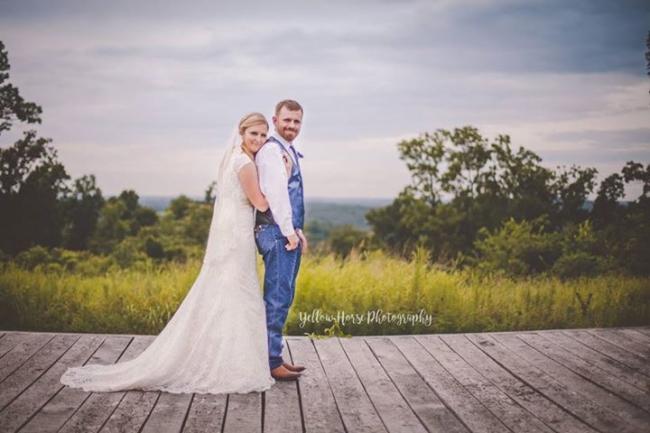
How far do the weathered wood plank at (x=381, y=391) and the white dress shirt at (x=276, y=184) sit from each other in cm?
113

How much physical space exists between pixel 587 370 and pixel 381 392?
5.22 ft

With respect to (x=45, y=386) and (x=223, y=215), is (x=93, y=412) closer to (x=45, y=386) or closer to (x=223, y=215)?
(x=45, y=386)

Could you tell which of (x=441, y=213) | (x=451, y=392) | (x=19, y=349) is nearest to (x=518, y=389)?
(x=451, y=392)

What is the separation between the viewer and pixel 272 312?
154 inches

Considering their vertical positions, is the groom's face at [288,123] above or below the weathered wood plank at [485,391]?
above

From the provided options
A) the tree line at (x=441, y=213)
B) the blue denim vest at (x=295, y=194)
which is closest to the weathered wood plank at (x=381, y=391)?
the blue denim vest at (x=295, y=194)

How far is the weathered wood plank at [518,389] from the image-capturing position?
3.20 meters

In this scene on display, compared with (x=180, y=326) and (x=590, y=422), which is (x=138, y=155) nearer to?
(x=180, y=326)

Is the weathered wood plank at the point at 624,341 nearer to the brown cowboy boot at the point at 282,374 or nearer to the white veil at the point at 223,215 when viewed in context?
the brown cowboy boot at the point at 282,374

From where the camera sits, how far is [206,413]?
3.28 metres

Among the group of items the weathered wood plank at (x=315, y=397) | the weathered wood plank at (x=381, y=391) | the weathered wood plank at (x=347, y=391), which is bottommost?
the weathered wood plank at (x=315, y=397)

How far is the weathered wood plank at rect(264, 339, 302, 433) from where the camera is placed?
3.11 meters

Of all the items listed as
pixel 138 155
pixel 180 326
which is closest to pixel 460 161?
pixel 138 155

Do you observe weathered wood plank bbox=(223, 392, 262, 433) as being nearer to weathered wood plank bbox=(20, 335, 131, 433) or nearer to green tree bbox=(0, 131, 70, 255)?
weathered wood plank bbox=(20, 335, 131, 433)
